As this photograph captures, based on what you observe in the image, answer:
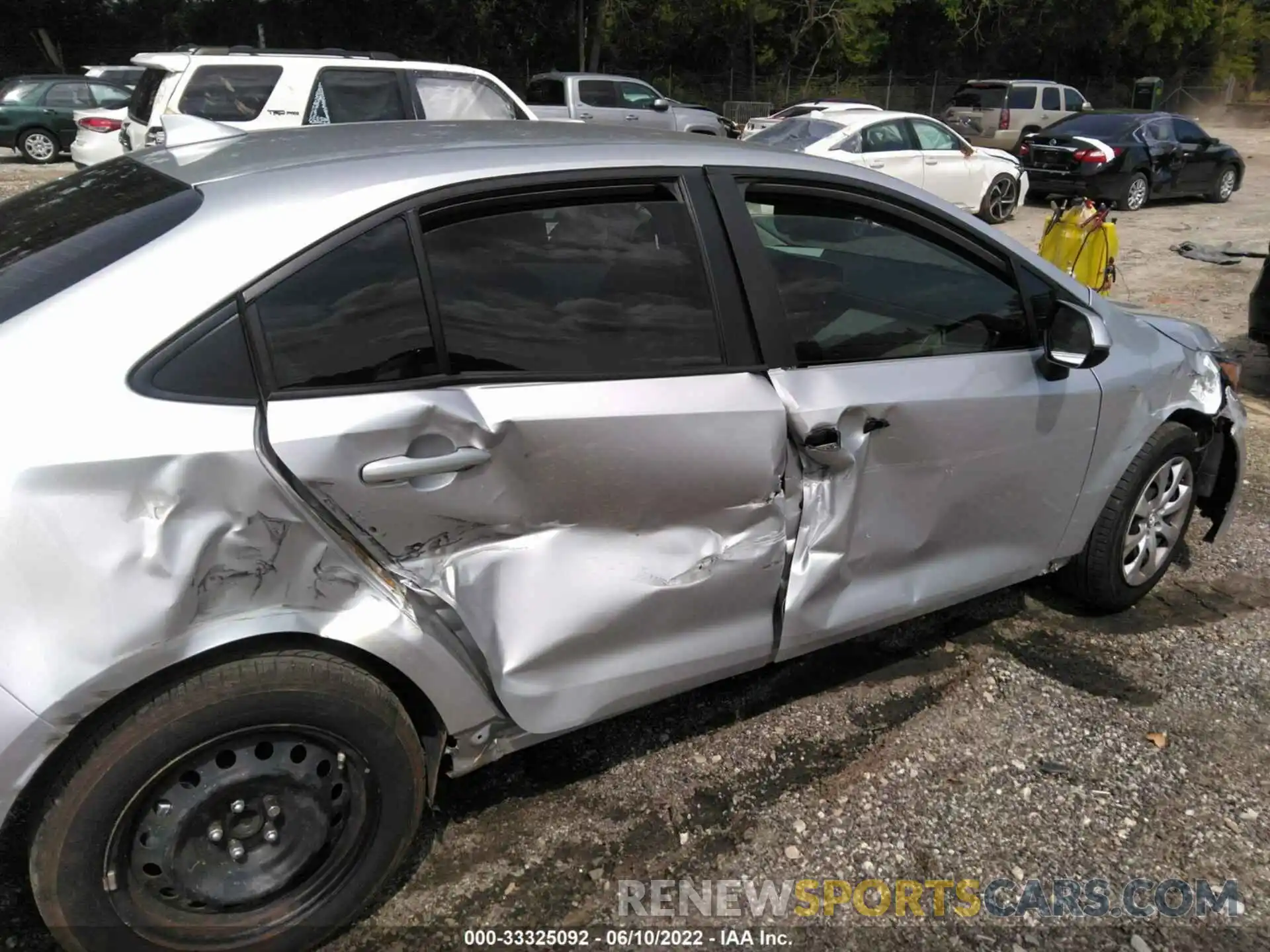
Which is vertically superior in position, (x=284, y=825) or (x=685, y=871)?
(x=284, y=825)

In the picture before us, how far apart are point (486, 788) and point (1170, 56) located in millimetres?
→ 45234

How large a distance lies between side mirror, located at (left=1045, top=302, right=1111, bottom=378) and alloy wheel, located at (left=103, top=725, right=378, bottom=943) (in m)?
2.35

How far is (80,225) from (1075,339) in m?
2.76

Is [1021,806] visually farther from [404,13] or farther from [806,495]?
[404,13]

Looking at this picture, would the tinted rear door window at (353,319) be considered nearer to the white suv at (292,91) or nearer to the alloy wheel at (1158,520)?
→ the alloy wheel at (1158,520)

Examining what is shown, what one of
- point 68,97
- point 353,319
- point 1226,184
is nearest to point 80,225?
point 353,319

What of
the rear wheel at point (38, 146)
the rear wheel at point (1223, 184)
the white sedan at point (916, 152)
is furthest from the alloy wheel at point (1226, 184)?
the rear wheel at point (38, 146)

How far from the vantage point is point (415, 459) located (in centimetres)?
204

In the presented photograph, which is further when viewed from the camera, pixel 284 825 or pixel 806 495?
pixel 806 495

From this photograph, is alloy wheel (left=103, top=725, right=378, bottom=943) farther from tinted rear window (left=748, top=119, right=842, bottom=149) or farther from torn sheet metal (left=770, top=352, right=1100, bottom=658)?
tinted rear window (left=748, top=119, right=842, bottom=149)

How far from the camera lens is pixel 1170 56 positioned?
125 ft

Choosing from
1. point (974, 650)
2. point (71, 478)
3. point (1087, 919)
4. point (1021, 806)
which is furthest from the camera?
point (974, 650)

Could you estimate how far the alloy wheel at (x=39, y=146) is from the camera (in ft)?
60.2

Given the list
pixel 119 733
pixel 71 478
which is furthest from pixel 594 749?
pixel 71 478
